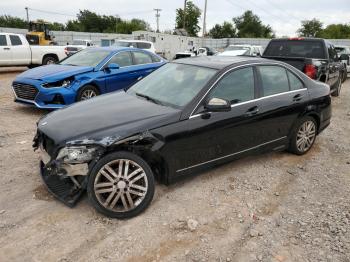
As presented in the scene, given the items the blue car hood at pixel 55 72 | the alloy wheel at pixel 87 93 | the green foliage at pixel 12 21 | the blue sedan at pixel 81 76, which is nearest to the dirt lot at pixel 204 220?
the blue sedan at pixel 81 76

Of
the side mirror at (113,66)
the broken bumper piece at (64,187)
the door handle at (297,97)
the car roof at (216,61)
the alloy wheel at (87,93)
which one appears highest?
the car roof at (216,61)

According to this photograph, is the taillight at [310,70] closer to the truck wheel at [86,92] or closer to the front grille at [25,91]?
the truck wheel at [86,92]

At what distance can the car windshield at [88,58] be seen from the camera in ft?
26.9

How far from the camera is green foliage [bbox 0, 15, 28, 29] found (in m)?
74.4

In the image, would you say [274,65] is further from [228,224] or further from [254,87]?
[228,224]

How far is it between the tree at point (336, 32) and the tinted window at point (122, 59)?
78446 mm

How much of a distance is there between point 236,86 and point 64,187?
7.99ft

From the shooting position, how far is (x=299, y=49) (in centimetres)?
961

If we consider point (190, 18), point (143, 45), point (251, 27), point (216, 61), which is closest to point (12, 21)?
point (190, 18)

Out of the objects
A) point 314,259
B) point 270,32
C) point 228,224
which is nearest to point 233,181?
point 228,224

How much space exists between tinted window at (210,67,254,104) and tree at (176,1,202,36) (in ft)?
228

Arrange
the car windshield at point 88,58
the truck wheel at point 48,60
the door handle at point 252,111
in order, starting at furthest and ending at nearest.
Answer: the truck wheel at point 48,60, the car windshield at point 88,58, the door handle at point 252,111

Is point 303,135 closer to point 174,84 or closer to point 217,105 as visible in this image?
Answer: point 217,105

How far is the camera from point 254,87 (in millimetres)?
4645
